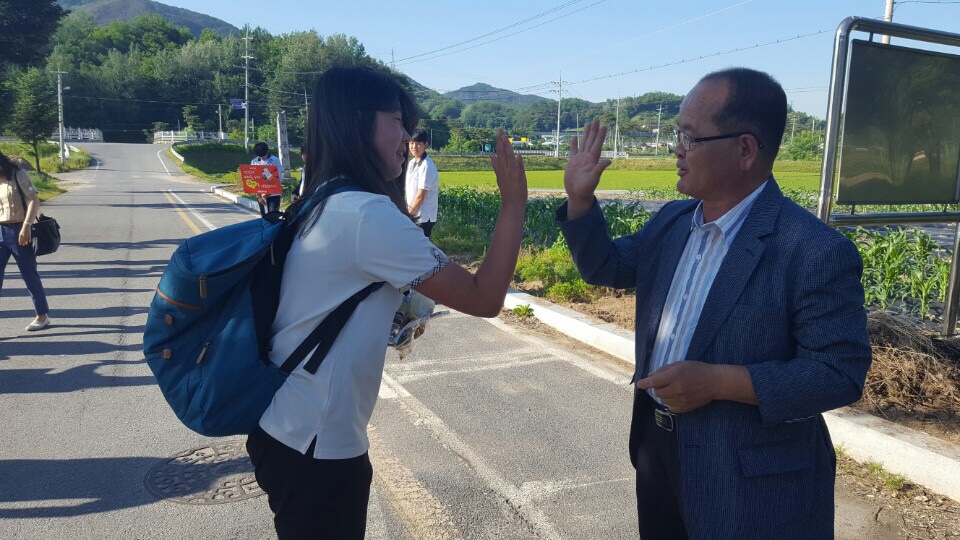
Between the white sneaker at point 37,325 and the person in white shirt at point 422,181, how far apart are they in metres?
3.97

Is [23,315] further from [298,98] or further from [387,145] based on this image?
[298,98]

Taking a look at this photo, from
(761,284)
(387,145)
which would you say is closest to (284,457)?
(387,145)

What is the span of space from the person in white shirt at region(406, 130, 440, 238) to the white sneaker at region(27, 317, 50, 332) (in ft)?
13.0

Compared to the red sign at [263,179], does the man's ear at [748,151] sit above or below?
above

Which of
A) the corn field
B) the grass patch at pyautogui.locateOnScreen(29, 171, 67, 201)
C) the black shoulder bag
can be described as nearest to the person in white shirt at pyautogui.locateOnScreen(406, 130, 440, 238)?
the corn field

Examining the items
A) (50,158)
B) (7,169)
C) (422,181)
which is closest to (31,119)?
(50,158)

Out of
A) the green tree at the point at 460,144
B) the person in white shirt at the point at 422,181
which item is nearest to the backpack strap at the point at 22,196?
the person in white shirt at the point at 422,181

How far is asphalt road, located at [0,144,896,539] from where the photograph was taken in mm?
3416

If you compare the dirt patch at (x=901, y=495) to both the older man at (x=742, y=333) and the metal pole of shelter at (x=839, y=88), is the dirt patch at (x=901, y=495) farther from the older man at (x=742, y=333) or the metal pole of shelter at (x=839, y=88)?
the older man at (x=742, y=333)

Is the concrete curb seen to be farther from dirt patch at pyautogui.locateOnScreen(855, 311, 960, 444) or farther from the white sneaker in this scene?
the white sneaker

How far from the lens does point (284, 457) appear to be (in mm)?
1808

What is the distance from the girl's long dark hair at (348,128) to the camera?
180cm

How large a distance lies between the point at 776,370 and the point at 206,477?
10.8 ft

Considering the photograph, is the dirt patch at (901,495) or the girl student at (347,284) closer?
the girl student at (347,284)
